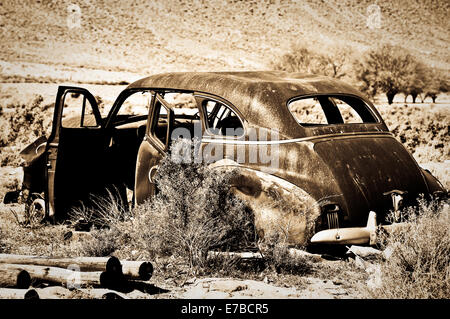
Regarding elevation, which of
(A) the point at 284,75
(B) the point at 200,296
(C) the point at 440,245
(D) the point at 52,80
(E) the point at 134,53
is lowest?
(B) the point at 200,296

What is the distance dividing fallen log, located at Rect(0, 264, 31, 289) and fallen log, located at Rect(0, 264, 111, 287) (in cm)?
3

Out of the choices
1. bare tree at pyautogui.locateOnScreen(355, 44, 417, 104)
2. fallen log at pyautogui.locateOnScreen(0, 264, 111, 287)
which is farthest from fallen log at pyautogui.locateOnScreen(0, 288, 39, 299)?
bare tree at pyautogui.locateOnScreen(355, 44, 417, 104)

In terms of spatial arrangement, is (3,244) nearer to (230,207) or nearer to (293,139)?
(230,207)

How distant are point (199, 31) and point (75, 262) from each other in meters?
42.1

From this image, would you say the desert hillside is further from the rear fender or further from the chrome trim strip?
the rear fender

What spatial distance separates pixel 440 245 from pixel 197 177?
2.31 meters

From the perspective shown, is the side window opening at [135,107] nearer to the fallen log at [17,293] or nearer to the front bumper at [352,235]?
the front bumper at [352,235]

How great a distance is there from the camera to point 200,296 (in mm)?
4637

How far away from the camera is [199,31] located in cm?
4544

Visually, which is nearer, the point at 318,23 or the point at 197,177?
the point at 197,177

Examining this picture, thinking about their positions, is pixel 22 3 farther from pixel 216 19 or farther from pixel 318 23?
pixel 318 23

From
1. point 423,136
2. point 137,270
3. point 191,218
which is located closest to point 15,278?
point 137,270

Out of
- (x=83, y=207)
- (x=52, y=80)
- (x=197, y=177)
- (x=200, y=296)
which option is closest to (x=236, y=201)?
(x=197, y=177)

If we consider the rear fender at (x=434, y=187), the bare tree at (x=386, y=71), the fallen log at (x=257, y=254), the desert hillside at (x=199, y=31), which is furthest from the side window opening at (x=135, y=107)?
the desert hillside at (x=199, y=31)
